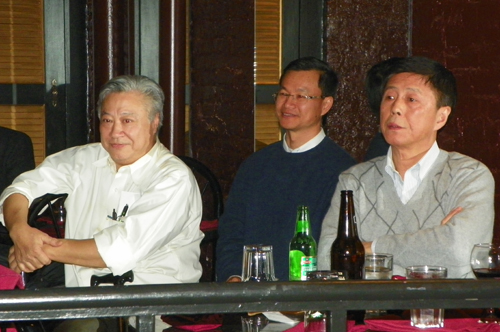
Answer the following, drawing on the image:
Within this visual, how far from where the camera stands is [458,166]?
2162 millimetres

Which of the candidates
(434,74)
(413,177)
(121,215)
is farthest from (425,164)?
(121,215)

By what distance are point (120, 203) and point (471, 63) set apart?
2.11 m

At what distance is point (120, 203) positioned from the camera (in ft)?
7.90

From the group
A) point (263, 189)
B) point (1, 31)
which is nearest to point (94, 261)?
point (263, 189)

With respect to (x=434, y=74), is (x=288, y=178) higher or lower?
lower

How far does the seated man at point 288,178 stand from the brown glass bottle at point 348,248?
67 centimetres

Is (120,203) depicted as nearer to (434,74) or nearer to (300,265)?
(300,265)

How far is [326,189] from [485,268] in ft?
3.49

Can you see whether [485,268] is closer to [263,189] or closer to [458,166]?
[458,166]

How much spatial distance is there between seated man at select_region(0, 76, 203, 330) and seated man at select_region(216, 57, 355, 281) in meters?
0.30

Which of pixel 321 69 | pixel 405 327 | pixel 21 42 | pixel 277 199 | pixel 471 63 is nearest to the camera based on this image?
pixel 405 327

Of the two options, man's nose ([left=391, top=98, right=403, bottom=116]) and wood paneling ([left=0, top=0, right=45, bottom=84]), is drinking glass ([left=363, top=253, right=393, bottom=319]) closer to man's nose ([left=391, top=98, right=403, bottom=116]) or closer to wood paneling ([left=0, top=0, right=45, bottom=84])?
man's nose ([left=391, top=98, right=403, bottom=116])

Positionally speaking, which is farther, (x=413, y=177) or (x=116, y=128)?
(x=116, y=128)

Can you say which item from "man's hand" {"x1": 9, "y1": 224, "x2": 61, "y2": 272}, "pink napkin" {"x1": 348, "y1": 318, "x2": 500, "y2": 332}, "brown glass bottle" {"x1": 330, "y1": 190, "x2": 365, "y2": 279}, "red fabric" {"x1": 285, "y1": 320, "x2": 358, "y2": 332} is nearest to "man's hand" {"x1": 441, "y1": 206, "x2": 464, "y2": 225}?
"brown glass bottle" {"x1": 330, "y1": 190, "x2": 365, "y2": 279}
